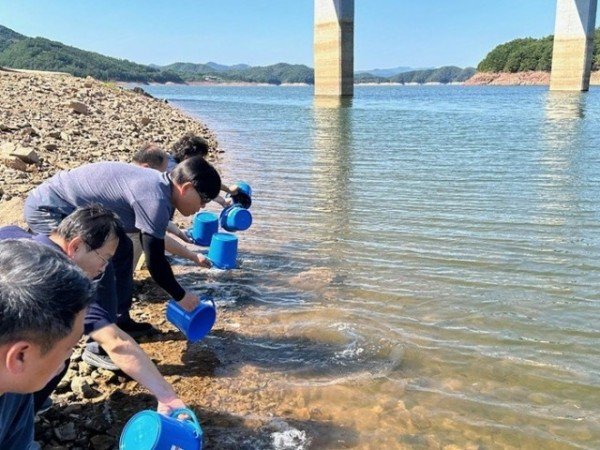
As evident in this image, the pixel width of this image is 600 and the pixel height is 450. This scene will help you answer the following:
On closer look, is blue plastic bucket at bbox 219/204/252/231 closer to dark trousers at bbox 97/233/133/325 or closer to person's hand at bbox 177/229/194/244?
person's hand at bbox 177/229/194/244

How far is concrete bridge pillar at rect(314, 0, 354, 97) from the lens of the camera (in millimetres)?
47812

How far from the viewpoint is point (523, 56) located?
10031 centimetres

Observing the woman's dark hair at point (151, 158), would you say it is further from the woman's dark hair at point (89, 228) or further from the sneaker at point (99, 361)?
the woman's dark hair at point (89, 228)

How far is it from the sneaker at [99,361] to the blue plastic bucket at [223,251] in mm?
1548

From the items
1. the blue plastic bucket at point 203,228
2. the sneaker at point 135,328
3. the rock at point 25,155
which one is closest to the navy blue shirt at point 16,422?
the sneaker at point 135,328

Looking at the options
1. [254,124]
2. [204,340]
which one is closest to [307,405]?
[204,340]

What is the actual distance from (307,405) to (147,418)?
1263mm

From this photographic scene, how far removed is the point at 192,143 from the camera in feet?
17.5

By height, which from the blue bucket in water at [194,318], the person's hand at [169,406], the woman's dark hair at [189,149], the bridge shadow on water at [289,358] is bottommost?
the bridge shadow on water at [289,358]

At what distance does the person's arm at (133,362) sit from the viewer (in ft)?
8.32

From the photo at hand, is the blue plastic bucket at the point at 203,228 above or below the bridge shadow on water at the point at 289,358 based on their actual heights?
above

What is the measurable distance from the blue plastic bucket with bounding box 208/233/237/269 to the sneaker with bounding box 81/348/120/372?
1548 millimetres

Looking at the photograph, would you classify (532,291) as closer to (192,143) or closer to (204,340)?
(204,340)

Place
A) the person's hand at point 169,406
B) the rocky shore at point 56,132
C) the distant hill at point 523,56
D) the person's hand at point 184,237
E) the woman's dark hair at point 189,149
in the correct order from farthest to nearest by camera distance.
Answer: the distant hill at point 523,56
the rocky shore at point 56,132
the woman's dark hair at point 189,149
the person's hand at point 184,237
the person's hand at point 169,406
